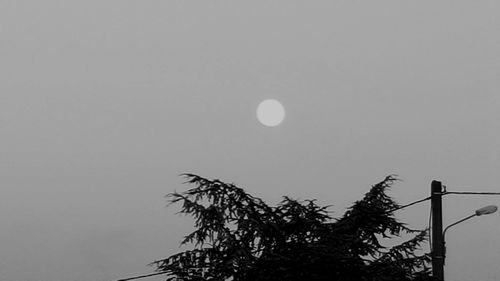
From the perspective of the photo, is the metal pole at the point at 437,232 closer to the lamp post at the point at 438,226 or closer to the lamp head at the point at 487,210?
the lamp post at the point at 438,226

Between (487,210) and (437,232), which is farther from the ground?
(487,210)

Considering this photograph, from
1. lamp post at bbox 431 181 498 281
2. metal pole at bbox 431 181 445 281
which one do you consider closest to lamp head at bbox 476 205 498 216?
lamp post at bbox 431 181 498 281

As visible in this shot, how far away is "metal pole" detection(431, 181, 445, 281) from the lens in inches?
→ 651

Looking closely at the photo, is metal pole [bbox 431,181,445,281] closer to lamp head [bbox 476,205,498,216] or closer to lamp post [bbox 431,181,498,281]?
lamp post [bbox 431,181,498,281]

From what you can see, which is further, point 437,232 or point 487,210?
point 437,232

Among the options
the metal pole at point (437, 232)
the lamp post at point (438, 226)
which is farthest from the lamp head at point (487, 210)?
the metal pole at point (437, 232)

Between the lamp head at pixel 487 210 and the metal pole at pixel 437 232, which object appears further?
the metal pole at pixel 437 232

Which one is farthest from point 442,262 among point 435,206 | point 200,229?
point 200,229

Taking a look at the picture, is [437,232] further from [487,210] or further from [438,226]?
[487,210]

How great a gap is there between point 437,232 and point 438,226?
0.14m

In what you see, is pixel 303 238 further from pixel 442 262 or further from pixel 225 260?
pixel 442 262

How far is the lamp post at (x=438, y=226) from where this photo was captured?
16203mm

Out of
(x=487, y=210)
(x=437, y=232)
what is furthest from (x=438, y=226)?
(x=487, y=210)

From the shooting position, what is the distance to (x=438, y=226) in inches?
665
